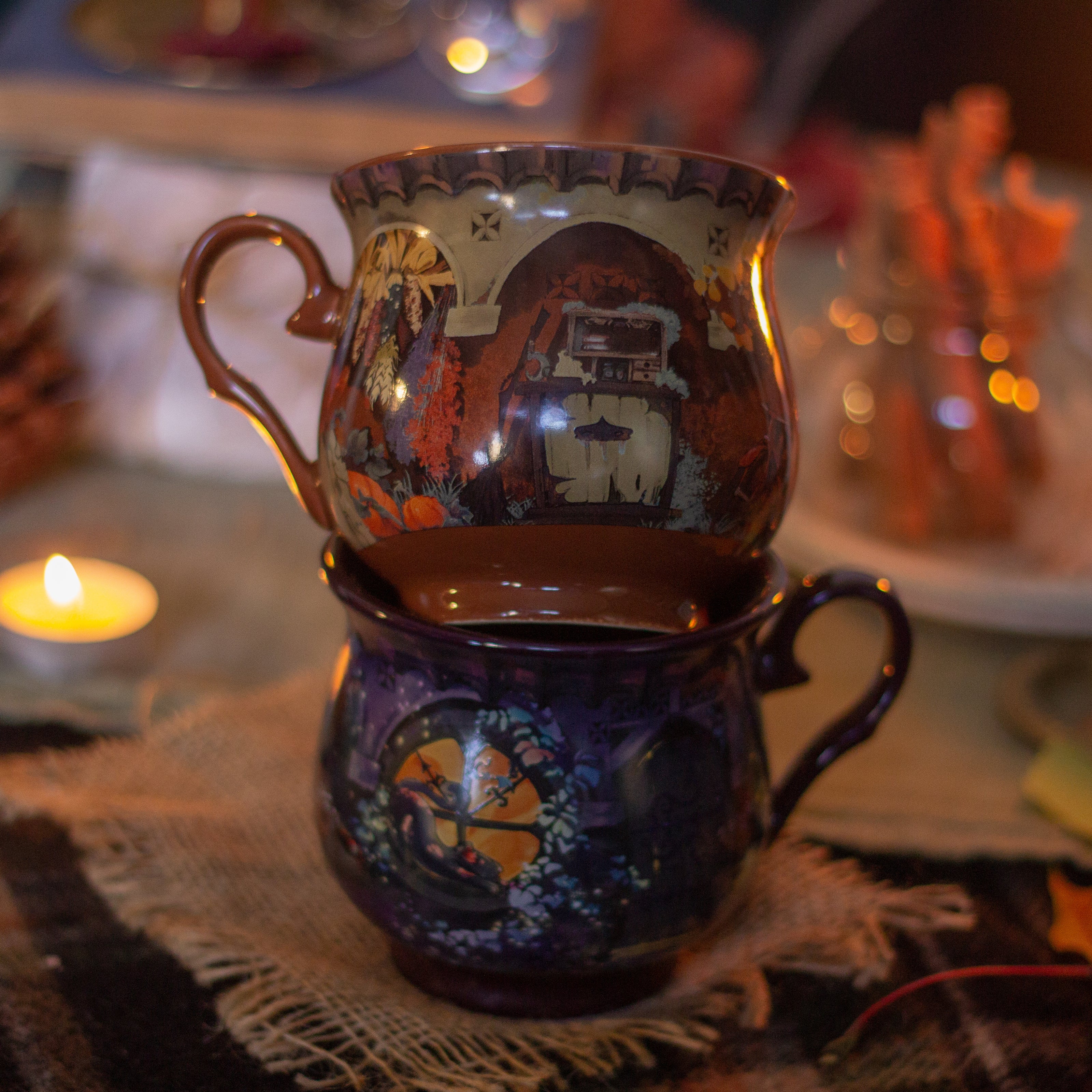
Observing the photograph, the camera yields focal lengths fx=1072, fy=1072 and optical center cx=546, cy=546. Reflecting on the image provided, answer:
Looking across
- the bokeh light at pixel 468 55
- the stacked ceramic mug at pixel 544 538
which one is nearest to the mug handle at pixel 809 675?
the stacked ceramic mug at pixel 544 538

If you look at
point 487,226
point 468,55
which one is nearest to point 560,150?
point 487,226

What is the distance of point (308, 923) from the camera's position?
399 mm

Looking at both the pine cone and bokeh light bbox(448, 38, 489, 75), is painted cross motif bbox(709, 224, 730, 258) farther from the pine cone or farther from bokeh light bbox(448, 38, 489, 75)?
bokeh light bbox(448, 38, 489, 75)

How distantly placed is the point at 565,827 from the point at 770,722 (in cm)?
27

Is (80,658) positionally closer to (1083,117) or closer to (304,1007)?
(304,1007)

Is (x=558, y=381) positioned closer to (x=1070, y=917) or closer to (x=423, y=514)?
(x=423, y=514)

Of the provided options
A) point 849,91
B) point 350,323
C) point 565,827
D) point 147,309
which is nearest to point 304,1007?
point 565,827

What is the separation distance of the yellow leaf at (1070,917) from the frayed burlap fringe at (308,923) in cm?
3

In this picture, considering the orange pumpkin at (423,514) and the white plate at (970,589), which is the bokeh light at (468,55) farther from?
the orange pumpkin at (423,514)


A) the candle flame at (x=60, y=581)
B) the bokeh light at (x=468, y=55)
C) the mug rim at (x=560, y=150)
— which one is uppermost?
the bokeh light at (x=468, y=55)

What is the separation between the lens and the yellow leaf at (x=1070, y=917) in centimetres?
40

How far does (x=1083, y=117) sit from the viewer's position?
1.94 m

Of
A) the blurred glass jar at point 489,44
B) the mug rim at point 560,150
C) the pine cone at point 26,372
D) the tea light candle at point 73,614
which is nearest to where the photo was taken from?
the mug rim at point 560,150

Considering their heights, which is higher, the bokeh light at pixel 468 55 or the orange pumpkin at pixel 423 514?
the bokeh light at pixel 468 55
